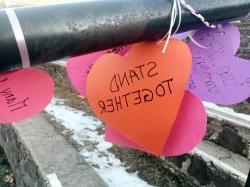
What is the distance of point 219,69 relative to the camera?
82cm

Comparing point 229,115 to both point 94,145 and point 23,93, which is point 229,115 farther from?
point 23,93

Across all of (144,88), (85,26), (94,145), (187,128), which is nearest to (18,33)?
(85,26)

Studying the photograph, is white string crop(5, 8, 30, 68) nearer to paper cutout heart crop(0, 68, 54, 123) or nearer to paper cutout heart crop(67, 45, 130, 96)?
paper cutout heart crop(0, 68, 54, 123)

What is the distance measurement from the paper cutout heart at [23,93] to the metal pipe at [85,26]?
7 cm

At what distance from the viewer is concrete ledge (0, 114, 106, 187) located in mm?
2158

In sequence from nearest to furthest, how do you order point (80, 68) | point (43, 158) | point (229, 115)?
1. point (80, 68)
2. point (229, 115)
3. point (43, 158)

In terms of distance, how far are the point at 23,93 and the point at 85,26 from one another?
0.16m

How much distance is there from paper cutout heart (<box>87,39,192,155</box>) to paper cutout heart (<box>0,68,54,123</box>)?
0.30 feet

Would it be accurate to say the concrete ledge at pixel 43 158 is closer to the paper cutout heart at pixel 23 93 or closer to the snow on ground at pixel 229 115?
the snow on ground at pixel 229 115

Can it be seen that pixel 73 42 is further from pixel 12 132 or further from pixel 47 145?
pixel 12 132

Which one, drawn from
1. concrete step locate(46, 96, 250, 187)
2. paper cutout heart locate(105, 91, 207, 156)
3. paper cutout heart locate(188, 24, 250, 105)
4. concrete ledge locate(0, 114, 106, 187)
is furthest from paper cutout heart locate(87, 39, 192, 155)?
concrete ledge locate(0, 114, 106, 187)

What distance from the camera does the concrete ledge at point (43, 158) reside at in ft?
7.08

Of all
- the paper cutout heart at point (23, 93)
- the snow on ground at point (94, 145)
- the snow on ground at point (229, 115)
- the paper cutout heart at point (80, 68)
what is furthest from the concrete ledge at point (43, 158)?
the paper cutout heart at point (23, 93)

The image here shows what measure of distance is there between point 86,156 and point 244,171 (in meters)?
1.15
